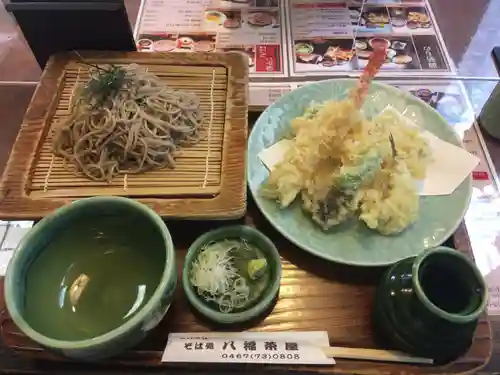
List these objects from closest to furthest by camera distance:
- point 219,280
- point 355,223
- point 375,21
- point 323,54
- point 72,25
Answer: point 219,280
point 355,223
point 72,25
point 323,54
point 375,21

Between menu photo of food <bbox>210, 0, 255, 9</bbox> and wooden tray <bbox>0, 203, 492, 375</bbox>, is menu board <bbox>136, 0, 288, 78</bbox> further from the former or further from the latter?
wooden tray <bbox>0, 203, 492, 375</bbox>

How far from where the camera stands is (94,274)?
934 millimetres

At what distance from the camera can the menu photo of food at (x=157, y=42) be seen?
1.56m

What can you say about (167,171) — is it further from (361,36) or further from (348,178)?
(361,36)

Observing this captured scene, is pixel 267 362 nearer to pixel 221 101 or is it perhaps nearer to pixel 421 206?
pixel 421 206

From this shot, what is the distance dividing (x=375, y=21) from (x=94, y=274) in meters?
1.27

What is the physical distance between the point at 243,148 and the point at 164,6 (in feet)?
2.92

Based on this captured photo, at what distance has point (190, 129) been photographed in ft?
3.74

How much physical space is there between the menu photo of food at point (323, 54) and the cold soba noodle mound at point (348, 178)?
19.1 inches

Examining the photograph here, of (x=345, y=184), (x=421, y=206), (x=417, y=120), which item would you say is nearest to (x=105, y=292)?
(x=345, y=184)

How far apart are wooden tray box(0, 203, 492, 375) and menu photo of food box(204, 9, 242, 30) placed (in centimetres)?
82

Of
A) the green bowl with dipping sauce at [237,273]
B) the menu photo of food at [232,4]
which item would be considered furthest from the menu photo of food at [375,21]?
the green bowl with dipping sauce at [237,273]

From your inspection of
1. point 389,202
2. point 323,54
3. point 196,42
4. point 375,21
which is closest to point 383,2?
point 375,21

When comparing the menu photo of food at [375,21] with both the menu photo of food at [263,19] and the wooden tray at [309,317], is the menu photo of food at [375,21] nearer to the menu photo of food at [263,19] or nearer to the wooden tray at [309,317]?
the menu photo of food at [263,19]
